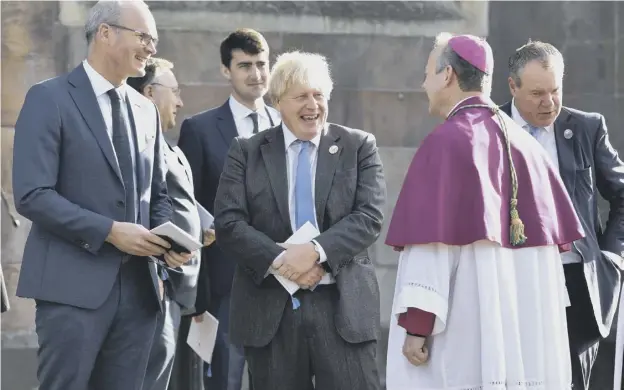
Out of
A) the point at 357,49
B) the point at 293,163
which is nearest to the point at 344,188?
the point at 293,163

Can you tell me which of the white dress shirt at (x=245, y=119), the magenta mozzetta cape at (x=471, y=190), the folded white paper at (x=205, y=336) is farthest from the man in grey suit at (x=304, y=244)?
the white dress shirt at (x=245, y=119)

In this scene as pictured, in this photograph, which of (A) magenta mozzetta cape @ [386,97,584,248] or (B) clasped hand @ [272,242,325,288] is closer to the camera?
(A) magenta mozzetta cape @ [386,97,584,248]

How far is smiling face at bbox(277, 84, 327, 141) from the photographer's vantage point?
270 inches

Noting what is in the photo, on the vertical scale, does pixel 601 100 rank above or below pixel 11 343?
above

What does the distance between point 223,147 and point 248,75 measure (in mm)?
510

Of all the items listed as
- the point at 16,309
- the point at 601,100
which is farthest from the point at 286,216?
the point at 601,100

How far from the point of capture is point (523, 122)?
24.3 feet

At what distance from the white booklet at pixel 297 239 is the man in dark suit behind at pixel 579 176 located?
1.38 metres

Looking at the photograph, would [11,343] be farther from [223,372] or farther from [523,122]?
[523,122]

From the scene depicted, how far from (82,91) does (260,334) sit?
1340 millimetres

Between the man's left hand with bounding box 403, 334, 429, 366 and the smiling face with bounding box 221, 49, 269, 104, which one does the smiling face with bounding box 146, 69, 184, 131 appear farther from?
the man's left hand with bounding box 403, 334, 429, 366

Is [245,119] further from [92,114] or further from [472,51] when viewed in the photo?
[472,51]

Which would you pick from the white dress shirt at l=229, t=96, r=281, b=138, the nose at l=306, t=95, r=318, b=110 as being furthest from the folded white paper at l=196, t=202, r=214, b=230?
the nose at l=306, t=95, r=318, b=110

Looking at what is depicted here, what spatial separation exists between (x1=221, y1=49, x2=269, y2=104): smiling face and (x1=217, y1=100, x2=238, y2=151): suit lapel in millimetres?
134
